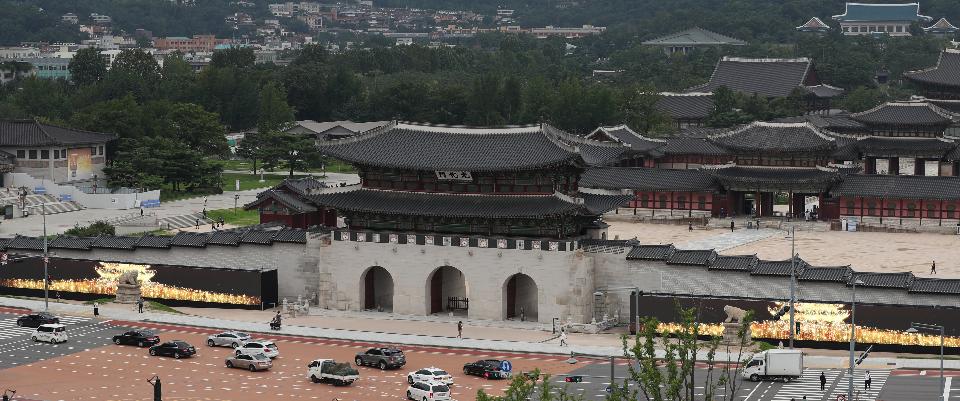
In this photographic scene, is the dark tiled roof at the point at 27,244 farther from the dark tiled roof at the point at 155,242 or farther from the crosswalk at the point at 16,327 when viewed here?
the crosswalk at the point at 16,327

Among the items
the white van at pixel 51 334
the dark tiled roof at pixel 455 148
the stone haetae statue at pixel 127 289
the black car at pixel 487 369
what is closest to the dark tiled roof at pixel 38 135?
the stone haetae statue at pixel 127 289

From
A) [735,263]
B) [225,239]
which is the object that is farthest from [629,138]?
[735,263]

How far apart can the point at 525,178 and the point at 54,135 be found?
213 ft

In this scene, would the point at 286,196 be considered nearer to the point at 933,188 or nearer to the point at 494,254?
the point at 494,254

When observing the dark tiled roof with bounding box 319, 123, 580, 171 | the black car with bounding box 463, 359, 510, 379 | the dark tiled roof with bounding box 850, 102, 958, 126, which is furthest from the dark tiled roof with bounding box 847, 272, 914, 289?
the dark tiled roof with bounding box 850, 102, 958, 126

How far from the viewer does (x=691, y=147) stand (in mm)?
157875

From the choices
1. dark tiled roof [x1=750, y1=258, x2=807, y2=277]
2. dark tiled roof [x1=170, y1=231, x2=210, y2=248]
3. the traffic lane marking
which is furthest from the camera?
dark tiled roof [x1=170, y1=231, x2=210, y2=248]

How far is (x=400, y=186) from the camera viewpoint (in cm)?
9881

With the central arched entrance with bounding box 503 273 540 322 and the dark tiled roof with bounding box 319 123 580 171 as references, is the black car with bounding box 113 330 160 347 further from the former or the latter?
the central arched entrance with bounding box 503 273 540 322

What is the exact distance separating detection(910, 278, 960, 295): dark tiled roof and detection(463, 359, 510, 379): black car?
66.3 ft

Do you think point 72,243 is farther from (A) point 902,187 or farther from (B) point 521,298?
(A) point 902,187

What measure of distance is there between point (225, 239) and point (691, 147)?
6418 centimetres

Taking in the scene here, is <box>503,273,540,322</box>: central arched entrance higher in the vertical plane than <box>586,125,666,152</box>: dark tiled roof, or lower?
lower

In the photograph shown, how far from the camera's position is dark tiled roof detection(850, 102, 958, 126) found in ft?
490
